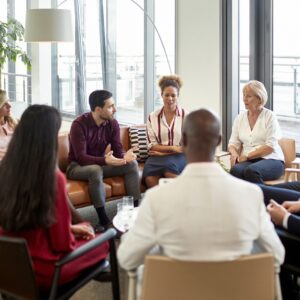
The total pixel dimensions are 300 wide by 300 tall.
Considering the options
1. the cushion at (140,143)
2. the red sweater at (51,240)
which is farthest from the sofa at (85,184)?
the red sweater at (51,240)

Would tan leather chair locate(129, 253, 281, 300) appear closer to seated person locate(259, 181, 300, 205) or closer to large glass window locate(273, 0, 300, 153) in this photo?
seated person locate(259, 181, 300, 205)

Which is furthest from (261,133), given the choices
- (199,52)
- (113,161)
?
(199,52)

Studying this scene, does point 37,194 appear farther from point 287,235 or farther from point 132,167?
point 132,167

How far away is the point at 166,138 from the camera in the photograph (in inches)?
188

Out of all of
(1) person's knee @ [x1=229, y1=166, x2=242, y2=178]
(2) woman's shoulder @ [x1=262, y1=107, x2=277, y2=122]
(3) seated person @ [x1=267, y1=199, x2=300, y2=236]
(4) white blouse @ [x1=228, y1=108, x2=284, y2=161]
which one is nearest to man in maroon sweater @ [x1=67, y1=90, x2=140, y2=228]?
(1) person's knee @ [x1=229, y1=166, x2=242, y2=178]

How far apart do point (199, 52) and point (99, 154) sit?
6.44ft

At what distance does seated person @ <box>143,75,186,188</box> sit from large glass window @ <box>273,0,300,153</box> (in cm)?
129

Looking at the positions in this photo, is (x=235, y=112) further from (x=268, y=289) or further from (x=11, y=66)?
(x=11, y=66)

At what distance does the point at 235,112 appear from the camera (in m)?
5.73

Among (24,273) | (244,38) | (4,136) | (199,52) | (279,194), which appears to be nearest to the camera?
(24,273)

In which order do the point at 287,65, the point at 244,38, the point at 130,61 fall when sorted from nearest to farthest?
the point at 287,65 < the point at 244,38 < the point at 130,61

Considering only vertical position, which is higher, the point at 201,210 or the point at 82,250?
the point at 201,210

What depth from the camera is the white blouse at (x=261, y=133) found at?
4574 millimetres

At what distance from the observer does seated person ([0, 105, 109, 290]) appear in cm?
216
